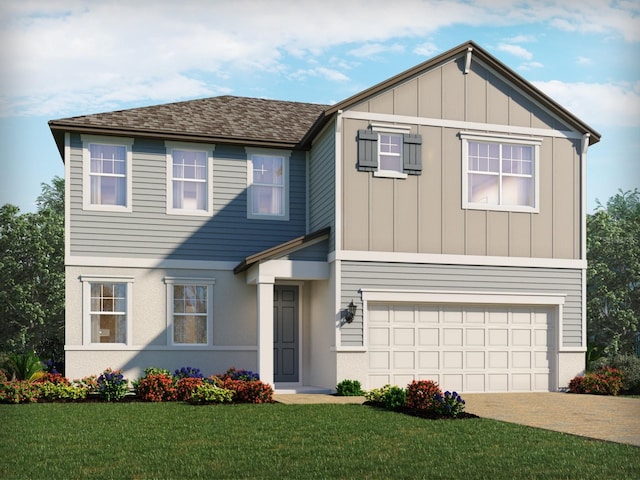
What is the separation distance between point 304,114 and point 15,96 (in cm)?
1584

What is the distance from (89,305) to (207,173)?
4.14 meters

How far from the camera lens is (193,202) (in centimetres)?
1898

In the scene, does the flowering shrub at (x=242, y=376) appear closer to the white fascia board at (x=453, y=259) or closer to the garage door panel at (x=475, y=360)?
the white fascia board at (x=453, y=259)

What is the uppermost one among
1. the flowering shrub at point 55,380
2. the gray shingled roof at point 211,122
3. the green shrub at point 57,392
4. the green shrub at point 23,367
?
the gray shingled roof at point 211,122

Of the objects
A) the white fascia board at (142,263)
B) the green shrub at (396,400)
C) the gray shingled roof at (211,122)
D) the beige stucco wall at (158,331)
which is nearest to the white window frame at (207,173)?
the gray shingled roof at (211,122)

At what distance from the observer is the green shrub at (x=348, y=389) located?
16.2 meters

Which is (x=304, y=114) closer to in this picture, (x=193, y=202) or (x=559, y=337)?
(x=193, y=202)

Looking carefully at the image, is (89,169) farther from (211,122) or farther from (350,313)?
(350,313)

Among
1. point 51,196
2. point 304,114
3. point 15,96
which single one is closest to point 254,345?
point 304,114

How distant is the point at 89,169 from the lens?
18188 mm

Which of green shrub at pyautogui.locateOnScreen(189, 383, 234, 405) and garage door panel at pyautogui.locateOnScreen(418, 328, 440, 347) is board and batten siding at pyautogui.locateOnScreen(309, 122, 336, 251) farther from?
green shrub at pyautogui.locateOnScreen(189, 383, 234, 405)

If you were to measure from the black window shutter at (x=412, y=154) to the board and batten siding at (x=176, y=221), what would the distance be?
330 centimetres

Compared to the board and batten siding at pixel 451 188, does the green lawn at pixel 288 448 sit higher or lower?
lower

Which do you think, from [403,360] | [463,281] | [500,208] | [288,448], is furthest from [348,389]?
[288,448]
